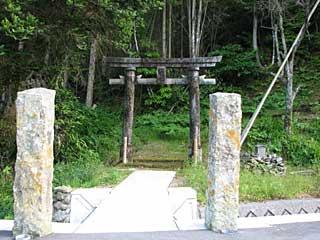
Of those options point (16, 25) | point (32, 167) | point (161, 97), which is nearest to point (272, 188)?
point (32, 167)

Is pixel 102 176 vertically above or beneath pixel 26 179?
beneath

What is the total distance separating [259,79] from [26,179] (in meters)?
14.3

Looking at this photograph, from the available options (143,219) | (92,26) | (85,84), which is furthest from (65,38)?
(85,84)

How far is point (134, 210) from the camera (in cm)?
486

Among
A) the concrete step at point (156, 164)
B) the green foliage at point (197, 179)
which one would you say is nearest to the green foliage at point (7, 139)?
the concrete step at point (156, 164)

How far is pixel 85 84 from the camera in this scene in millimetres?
17125

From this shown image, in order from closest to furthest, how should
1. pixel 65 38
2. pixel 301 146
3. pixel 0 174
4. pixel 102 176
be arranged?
pixel 102 176 → pixel 0 174 → pixel 65 38 → pixel 301 146

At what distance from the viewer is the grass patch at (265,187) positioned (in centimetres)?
646

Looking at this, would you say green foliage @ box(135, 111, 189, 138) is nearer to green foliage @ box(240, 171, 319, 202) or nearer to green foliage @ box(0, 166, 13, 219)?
green foliage @ box(240, 171, 319, 202)

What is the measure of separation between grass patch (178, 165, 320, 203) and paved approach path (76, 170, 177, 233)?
0.59m

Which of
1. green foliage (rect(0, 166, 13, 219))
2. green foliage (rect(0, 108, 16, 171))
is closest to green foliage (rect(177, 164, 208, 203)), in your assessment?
green foliage (rect(0, 166, 13, 219))

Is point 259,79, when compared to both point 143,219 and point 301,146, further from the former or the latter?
point 143,219

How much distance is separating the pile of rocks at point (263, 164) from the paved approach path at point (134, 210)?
10.0 feet

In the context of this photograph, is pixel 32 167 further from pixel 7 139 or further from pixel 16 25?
pixel 7 139
